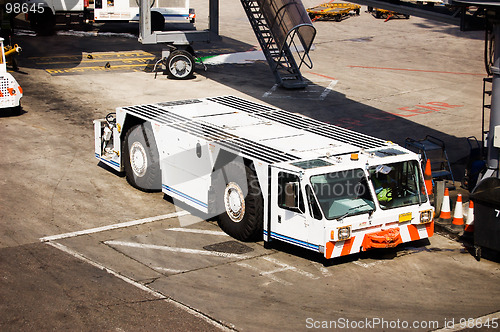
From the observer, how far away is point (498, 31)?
54.3ft

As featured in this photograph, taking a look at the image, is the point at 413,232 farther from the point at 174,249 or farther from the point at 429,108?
the point at 429,108

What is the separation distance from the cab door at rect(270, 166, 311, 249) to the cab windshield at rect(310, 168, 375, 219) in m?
0.37

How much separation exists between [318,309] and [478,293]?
3120 mm

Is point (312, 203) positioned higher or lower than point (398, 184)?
lower

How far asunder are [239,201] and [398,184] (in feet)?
10.6

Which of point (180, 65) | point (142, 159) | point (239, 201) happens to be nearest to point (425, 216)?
point (239, 201)

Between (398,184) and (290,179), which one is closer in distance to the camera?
(290,179)

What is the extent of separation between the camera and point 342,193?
1391cm

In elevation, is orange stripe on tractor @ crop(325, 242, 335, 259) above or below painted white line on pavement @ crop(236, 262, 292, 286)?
above

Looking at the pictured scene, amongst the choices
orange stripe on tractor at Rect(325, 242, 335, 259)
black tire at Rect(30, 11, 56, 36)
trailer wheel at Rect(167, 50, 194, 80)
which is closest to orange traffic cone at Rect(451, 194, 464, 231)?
orange stripe on tractor at Rect(325, 242, 335, 259)

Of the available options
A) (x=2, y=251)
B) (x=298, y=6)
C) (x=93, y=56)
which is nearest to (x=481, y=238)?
(x=2, y=251)

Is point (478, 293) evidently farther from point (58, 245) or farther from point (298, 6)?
point (298, 6)

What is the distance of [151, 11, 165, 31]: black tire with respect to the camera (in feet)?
128

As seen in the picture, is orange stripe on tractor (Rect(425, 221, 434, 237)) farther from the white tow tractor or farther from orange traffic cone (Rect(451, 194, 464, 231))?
the white tow tractor
